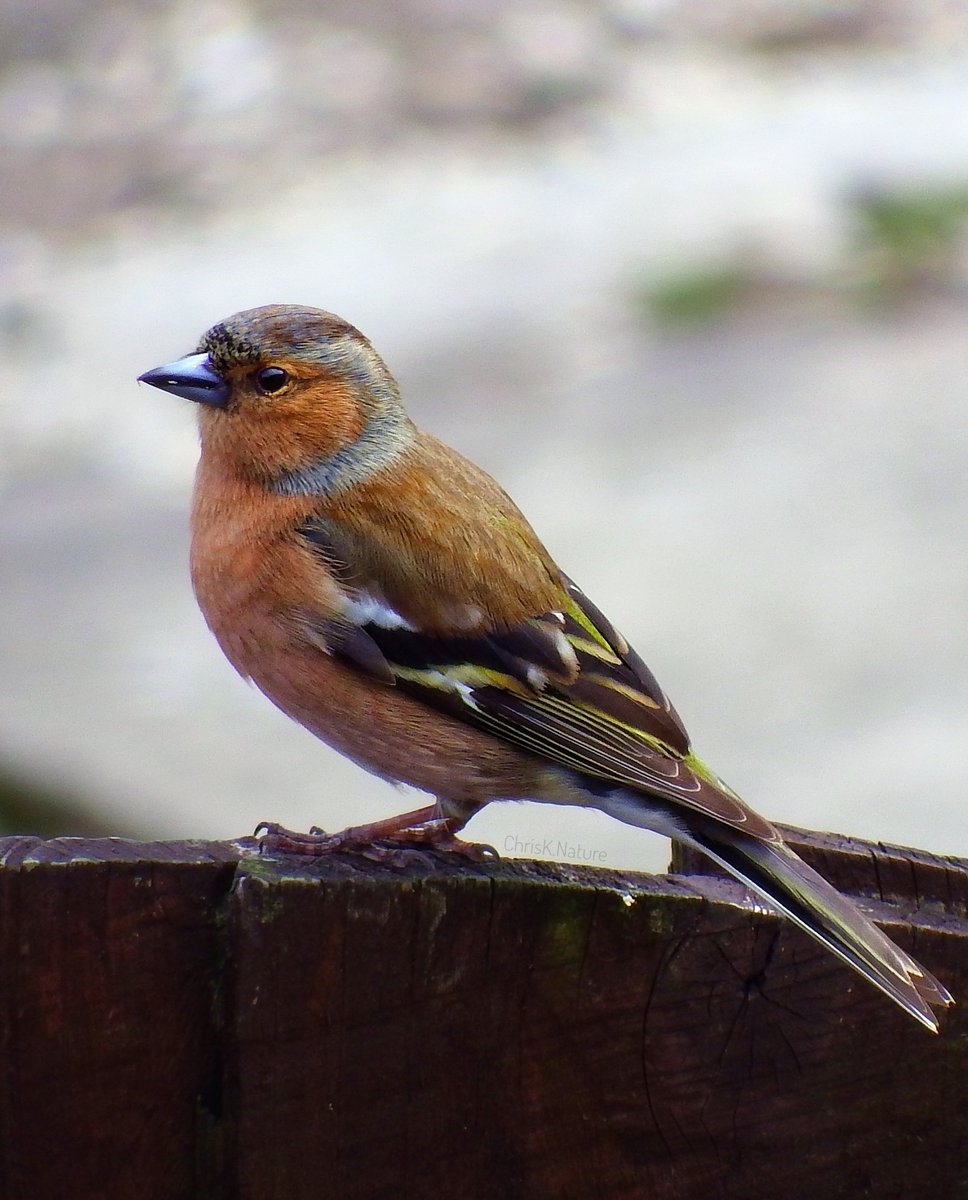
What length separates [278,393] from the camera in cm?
368

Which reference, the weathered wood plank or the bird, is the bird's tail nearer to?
the bird

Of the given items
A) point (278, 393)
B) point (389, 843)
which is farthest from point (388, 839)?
point (278, 393)

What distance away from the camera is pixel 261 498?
356 cm

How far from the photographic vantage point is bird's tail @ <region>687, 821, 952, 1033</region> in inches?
86.6

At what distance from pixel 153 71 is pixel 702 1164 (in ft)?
29.2

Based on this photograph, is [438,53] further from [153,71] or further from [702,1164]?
[702,1164]

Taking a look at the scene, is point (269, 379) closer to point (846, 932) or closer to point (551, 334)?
point (846, 932)

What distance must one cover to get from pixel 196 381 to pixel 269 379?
14 cm

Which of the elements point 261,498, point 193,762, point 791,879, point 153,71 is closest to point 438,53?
point 153,71

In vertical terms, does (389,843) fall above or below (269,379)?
below

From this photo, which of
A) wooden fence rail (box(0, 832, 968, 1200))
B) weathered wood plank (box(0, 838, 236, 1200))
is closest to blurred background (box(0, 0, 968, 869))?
wooden fence rail (box(0, 832, 968, 1200))

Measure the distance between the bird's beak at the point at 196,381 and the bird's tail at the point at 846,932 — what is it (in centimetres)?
158

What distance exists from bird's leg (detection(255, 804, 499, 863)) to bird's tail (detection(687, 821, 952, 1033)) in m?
0.38

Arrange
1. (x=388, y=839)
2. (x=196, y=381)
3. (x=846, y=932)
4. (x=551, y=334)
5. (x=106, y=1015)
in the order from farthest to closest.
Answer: (x=551, y=334)
(x=196, y=381)
(x=388, y=839)
(x=846, y=932)
(x=106, y=1015)
